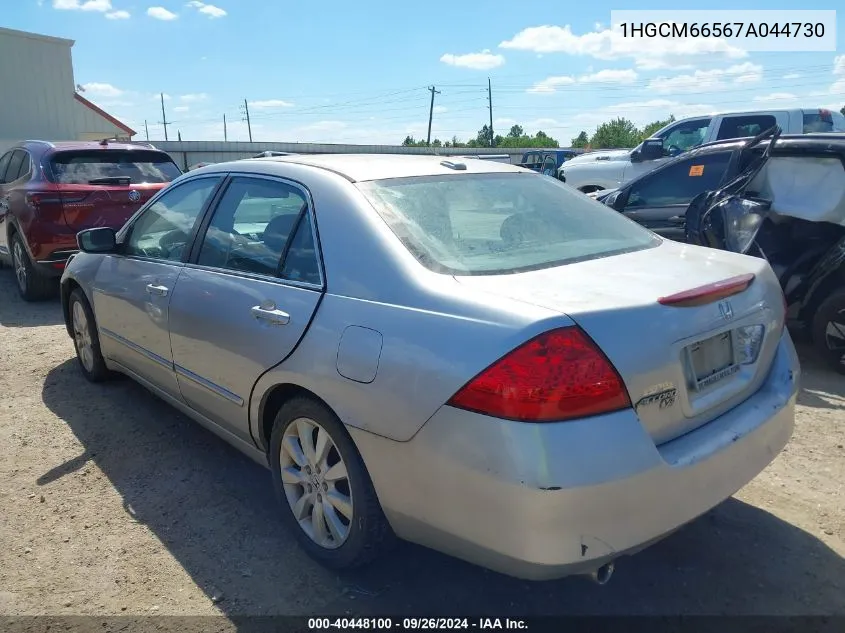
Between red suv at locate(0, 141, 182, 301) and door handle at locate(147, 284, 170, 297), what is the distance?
13.7 ft

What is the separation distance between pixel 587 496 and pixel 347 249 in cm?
127

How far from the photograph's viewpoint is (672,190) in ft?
22.5

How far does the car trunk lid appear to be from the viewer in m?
2.07

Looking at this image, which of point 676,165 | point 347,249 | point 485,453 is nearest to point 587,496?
point 485,453

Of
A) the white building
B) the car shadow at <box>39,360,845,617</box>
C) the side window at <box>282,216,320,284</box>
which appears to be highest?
the white building

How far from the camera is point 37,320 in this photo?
7078 millimetres

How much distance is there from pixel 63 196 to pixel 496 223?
5.98 meters

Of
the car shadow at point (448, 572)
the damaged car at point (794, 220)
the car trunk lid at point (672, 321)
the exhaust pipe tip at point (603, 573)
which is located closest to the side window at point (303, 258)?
the car trunk lid at point (672, 321)

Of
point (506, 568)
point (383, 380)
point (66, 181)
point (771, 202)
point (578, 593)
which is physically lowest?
point (578, 593)

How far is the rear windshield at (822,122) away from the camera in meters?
9.59

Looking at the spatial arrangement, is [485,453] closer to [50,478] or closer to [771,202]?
[50,478]

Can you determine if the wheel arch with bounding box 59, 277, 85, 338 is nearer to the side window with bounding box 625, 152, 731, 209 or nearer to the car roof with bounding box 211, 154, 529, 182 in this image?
the car roof with bounding box 211, 154, 529, 182

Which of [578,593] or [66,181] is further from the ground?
[66,181]

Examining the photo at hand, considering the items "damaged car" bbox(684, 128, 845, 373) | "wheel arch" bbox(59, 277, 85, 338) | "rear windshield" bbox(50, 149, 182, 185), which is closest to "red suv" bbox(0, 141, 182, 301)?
"rear windshield" bbox(50, 149, 182, 185)
